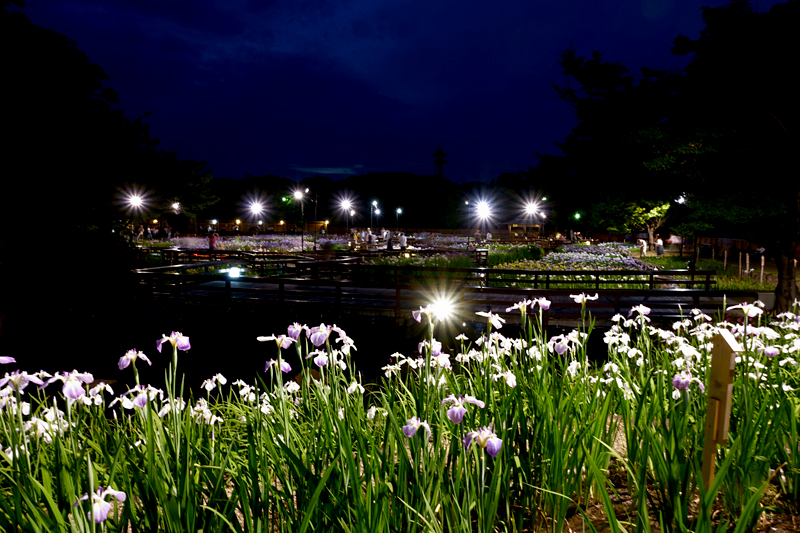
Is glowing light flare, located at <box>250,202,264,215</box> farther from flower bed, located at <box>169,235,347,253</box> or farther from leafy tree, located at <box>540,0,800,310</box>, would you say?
leafy tree, located at <box>540,0,800,310</box>

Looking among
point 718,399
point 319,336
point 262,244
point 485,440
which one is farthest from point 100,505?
point 262,244

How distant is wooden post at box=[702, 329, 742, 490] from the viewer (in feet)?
7.12

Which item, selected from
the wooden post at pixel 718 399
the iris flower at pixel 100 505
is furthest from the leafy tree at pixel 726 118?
the iris flower at pixel 100 505

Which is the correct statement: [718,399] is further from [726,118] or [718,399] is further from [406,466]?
[726,118]

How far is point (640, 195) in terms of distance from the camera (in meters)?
13.1

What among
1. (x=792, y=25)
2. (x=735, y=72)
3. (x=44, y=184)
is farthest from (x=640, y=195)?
(x=44, y=184)

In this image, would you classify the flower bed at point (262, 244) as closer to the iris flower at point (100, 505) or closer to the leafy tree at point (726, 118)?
the leafy tree at point (726, 118)

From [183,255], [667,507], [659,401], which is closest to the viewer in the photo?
[667,507]

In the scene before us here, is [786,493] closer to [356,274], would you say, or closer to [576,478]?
[576,478]

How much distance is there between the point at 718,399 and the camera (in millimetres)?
2201

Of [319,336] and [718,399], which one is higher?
[319,336]

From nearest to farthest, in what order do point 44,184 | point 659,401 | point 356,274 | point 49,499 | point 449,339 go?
point 49,499, point 659,401, point 449,339, point 44,184, point 356,274

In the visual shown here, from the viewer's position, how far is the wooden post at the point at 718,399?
Answer: 7.12 ft

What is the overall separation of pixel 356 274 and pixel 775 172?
14.0 meters
